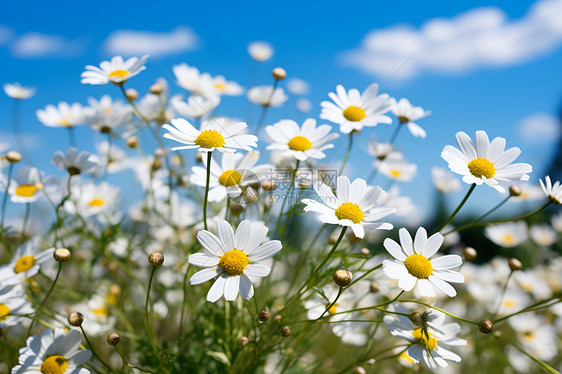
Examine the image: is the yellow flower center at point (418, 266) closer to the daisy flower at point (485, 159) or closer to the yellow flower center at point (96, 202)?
the daisy flower at point (485, 159)

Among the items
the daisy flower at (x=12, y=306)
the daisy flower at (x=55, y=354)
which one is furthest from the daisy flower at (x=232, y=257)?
the daisy flower at (x=12, y=306)

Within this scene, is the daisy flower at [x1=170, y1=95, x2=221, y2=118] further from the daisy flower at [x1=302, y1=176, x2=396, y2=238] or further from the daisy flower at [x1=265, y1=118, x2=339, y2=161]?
the daisy flower at [x1=302, y1=176, x2=396, y2=238]

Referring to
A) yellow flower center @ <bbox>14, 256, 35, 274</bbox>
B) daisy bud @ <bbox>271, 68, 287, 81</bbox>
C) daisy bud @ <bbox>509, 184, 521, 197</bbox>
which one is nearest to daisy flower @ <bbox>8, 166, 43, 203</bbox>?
yellow flower center @ <bbox>14, 256, 35, 274</bbox>

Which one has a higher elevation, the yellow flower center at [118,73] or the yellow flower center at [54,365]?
the yellow flower center at [118,73]

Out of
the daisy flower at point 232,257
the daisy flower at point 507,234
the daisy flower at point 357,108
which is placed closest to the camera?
the daisy flower at point 232,257

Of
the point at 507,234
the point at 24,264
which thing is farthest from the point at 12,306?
the point at 507,234

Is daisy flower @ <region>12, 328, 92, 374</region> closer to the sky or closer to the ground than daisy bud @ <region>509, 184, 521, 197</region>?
closer to the ground
